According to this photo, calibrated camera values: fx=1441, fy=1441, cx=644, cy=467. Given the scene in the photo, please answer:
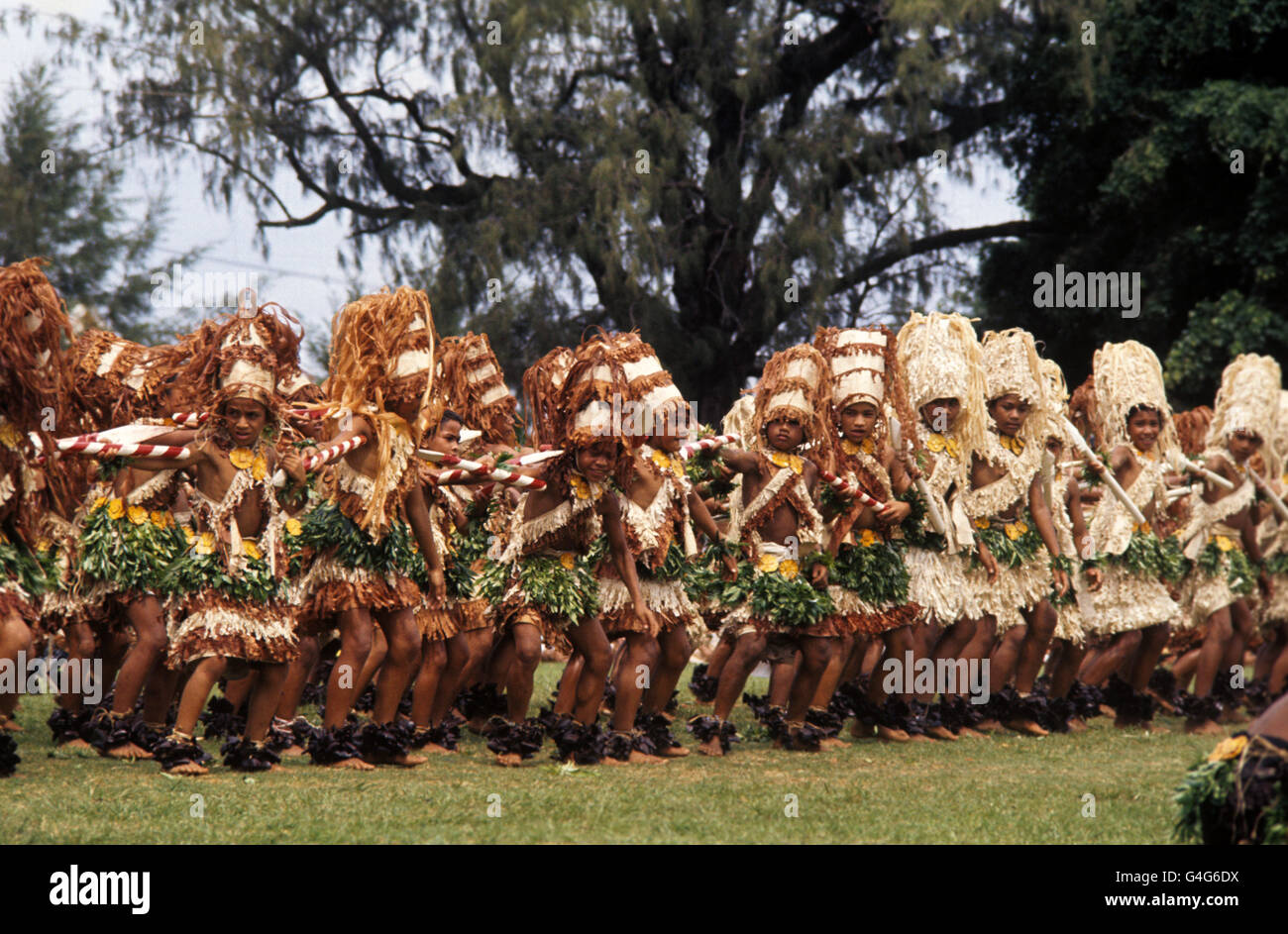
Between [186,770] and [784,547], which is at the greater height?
[784,547]

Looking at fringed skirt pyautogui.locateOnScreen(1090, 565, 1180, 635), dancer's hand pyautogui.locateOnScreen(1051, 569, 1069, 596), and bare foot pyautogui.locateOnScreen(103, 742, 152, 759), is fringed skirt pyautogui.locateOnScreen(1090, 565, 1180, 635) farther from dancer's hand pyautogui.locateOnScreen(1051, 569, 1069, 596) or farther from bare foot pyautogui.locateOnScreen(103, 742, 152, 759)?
bare foot pyautogui.locateOnScreen(103, 742, 152, 759)

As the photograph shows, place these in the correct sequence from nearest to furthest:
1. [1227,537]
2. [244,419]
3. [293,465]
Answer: [244,419], [293,465], [1227,537]

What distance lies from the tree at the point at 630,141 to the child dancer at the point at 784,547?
10080mm

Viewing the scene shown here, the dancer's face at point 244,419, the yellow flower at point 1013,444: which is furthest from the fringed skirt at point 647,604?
the yellow flower at point 1013,444

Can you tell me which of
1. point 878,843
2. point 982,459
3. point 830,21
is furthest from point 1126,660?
point 830,21

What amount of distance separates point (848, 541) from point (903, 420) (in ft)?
2.86

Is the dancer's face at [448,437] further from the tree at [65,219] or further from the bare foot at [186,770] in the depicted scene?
the tree at [65,219]

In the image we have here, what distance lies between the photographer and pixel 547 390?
296 inches

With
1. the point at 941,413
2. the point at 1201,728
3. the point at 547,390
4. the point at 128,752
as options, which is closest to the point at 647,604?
the point at 547,390

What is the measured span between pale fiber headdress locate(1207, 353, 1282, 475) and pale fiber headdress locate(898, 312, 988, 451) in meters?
2.19

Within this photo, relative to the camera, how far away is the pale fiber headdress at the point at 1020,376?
9.24 metres

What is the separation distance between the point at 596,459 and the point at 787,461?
1.41 m

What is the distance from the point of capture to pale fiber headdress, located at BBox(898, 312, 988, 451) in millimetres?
8914

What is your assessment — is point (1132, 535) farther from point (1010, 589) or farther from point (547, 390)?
point (547, 390)
